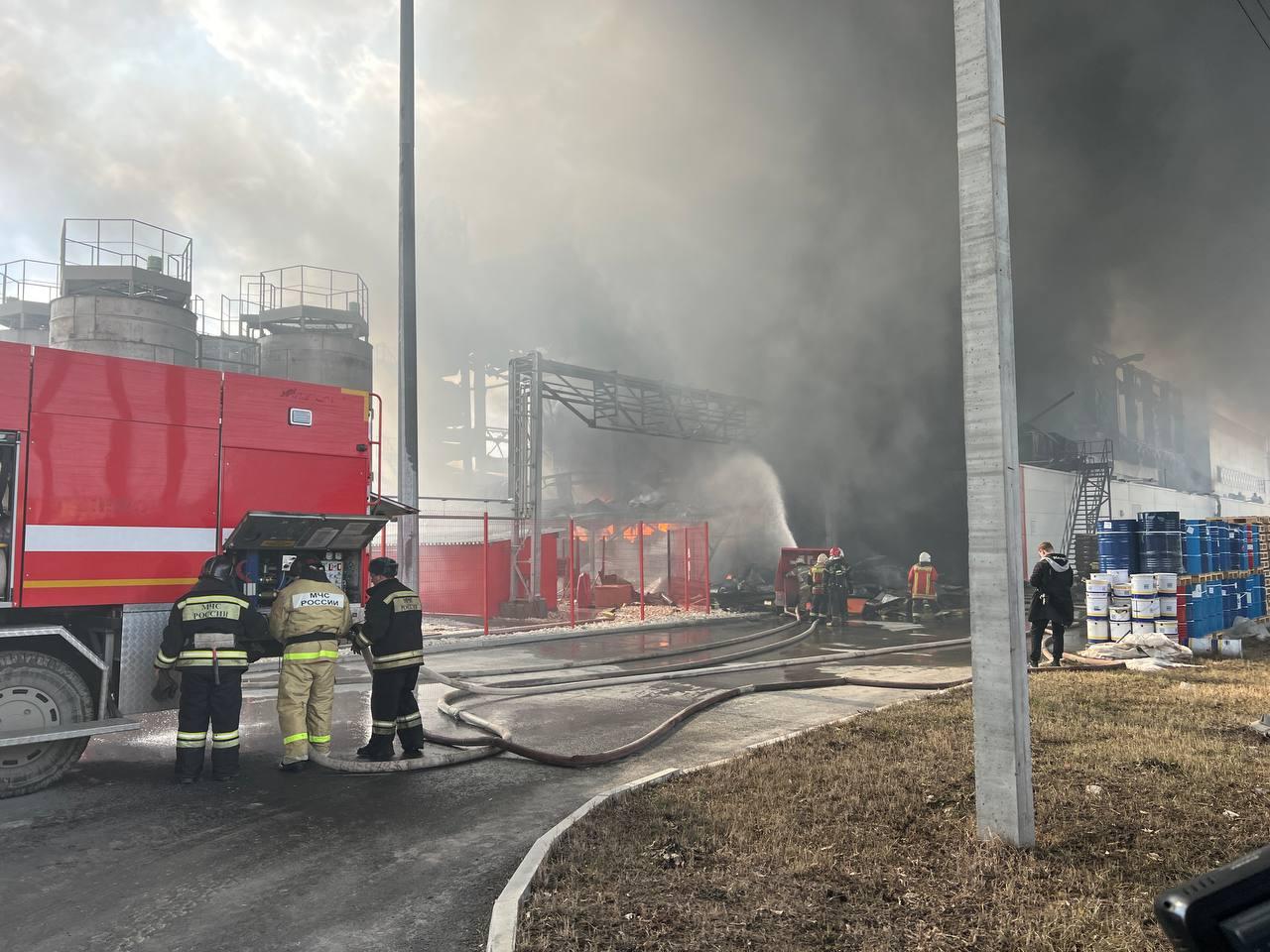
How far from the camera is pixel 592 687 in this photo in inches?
342

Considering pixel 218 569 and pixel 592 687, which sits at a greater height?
pixel 218 569

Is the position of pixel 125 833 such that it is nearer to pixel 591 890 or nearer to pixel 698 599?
pixel 591 890

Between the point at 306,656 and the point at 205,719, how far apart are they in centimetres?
72

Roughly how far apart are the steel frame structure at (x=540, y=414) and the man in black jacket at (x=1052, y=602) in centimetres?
1032

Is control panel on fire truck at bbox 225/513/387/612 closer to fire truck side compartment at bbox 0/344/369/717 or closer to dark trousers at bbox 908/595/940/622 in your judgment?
fire truck side compartment at bbox 0/344/369/717

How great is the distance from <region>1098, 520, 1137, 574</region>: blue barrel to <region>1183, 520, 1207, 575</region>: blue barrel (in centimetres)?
91

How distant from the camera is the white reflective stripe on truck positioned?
5.10m

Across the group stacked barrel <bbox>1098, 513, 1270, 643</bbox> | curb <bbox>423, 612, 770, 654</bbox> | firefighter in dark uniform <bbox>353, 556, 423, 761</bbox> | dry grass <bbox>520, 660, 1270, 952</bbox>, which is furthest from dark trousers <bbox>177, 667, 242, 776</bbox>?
stacked barrel <bbox>1098, 513, 1270, 643</bbox>

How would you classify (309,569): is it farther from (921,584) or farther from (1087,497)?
(1087,497)

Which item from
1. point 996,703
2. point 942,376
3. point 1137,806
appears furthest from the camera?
point 942,376

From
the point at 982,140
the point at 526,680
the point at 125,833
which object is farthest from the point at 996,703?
the point at 526,680

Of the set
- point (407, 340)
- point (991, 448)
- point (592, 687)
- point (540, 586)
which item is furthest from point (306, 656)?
point (540, 586)

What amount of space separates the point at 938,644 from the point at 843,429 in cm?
1599

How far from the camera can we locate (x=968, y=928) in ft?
9.73
